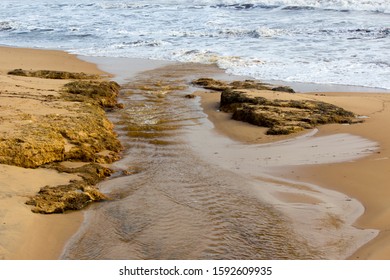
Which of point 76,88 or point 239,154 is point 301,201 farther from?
point 76,88

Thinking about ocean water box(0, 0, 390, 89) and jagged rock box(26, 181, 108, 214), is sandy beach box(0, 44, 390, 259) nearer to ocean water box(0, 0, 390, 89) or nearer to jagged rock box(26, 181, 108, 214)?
jagged rock box(26, 181, 108, 214)

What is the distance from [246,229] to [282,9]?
20.5m

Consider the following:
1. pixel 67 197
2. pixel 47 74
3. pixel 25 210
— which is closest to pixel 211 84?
pixel 47 74

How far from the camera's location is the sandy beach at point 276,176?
4219 millimetres

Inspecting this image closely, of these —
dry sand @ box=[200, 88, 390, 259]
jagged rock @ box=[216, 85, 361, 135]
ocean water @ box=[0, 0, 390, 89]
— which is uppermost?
ocean water @ box=[0, 0, 390, 89]

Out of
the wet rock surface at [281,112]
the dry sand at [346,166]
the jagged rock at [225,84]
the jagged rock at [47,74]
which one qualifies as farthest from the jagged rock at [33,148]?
the jagged rock at [225,84]

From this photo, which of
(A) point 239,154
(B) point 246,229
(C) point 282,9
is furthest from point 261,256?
(C) point 282,9

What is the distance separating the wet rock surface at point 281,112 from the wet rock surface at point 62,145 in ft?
6.77

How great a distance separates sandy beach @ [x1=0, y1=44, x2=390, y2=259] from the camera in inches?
166

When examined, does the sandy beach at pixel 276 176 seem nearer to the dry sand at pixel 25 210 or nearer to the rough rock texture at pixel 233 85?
the dry sand at pixel 25 210

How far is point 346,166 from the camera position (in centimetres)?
602

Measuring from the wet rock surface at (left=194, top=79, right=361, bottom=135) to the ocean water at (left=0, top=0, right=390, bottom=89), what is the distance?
281cm

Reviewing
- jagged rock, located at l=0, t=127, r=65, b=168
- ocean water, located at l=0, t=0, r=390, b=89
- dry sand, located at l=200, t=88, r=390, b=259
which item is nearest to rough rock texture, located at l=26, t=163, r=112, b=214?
jagged rock, located at l=0, t=127, r=65, b=168

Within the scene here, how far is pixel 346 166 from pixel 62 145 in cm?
325
